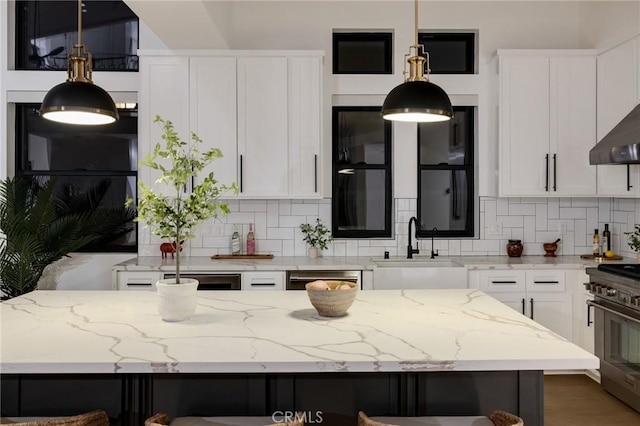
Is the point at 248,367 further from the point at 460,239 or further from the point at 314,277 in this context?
the point at 460,239

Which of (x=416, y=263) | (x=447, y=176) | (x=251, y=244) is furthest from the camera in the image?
(x=447, y=176)

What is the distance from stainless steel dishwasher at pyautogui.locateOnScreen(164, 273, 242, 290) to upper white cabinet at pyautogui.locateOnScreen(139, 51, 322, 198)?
0.75 metres

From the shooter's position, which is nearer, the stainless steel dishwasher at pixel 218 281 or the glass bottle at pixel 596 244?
the stainless steel dishwasher at pixel 218 281

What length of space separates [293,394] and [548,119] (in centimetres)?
372

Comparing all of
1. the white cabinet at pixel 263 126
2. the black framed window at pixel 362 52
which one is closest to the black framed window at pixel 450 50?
the black framed window at pixel 362 52

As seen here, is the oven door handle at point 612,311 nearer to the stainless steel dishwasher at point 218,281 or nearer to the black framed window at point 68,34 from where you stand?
the stainless steel dishwasher at point 218,281

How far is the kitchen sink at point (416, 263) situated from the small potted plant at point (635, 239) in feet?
4.64

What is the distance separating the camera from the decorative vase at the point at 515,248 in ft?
16.3

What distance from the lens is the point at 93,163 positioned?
5.21 m

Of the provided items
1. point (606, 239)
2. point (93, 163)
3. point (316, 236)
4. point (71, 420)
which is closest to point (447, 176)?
point (316, 236)

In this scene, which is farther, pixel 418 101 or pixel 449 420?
pixel 418 101

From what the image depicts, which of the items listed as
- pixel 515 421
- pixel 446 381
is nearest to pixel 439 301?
pixel 446 381

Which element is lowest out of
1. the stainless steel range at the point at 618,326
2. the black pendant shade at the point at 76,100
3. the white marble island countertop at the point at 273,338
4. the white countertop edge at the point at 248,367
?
the stainless steel range at the point at 618,326

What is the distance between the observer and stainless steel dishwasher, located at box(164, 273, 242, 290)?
171 inches
